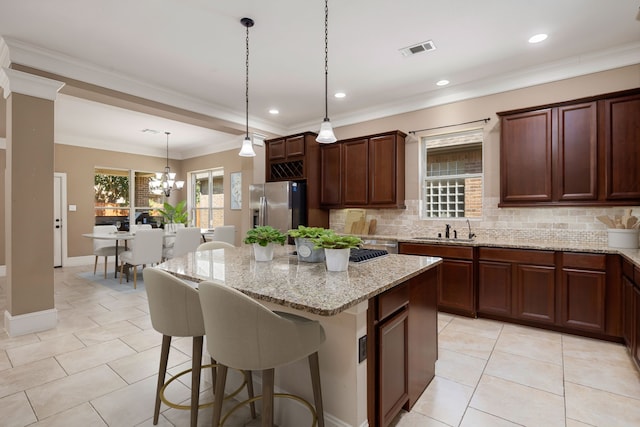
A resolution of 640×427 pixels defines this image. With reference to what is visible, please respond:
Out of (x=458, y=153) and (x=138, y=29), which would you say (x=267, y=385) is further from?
(x=458, y=153)

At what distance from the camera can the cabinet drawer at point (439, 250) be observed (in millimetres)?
3493

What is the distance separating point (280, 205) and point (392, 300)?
134 inches

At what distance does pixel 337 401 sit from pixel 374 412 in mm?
194

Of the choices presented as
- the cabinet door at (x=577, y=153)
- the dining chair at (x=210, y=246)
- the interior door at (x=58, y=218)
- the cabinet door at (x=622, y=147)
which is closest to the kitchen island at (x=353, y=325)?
the dining chair at (x=210, y=246)

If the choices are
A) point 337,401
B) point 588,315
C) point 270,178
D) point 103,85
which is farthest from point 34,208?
point 588,315

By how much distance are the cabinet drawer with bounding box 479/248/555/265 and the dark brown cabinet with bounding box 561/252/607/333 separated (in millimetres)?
133

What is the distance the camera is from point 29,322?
10.3ft

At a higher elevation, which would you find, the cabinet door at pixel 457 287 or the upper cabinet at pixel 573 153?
the upper cabinet at pixel 573 153

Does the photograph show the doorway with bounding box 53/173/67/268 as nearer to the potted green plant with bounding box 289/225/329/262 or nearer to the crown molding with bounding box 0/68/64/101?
the crown molding with bounding box 0/68/64/101

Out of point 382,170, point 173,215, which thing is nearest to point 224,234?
point 173,215

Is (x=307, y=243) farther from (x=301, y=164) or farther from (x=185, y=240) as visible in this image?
(x=185, y=240)

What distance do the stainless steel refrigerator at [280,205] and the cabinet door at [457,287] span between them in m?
2.25

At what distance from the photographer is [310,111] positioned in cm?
505

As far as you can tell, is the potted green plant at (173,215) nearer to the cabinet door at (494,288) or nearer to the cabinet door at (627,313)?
the cabinet door at (494,288)
